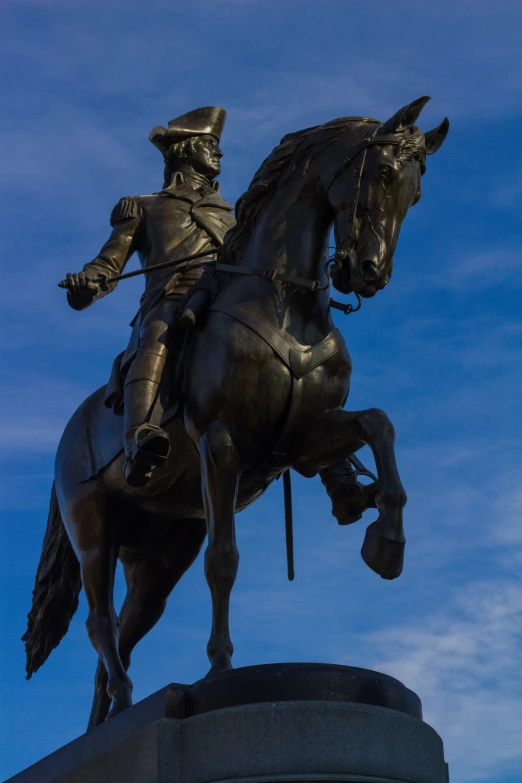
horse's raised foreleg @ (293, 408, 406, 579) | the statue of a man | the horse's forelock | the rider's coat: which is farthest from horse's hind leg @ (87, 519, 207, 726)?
the horse's forelock

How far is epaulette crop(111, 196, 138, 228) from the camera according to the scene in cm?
1173

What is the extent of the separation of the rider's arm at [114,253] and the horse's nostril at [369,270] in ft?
8.48

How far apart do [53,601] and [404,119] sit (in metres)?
4.86

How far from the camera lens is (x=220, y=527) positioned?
31.1 ft

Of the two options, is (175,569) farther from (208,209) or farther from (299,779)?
(299,779)

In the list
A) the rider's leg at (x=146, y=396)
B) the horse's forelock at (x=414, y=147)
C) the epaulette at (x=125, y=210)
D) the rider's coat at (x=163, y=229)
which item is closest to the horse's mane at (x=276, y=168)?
the horse's forelock at (x=414, y=147)

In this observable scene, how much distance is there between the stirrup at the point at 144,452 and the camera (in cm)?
973

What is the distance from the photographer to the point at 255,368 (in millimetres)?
9711

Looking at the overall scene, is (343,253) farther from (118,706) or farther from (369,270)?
(118,706)

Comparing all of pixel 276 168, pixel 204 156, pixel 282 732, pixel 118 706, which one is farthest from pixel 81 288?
pixel 282 732

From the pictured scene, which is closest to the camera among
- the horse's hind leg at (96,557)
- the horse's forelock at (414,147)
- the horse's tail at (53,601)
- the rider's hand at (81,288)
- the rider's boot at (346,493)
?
the horse's forelock at (414,147)

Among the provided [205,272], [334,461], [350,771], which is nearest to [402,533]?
[334,461]

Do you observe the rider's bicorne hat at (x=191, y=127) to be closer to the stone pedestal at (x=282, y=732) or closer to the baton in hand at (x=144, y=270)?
the baton in hand at (x=144, y=270)

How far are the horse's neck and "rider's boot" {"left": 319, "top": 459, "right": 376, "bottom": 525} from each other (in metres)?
1.07
